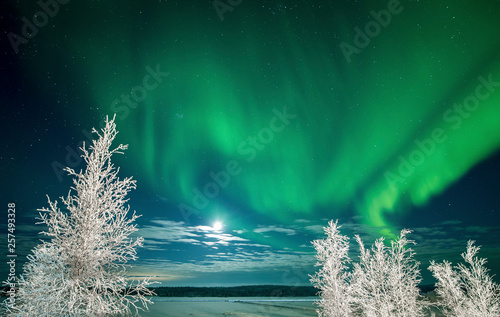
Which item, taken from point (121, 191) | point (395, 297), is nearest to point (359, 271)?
point (395, 297)

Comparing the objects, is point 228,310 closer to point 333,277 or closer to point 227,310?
point 227,310

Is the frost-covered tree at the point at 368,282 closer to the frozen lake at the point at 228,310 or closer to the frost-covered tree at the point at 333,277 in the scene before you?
the frost-covered tree at the point at 333,277

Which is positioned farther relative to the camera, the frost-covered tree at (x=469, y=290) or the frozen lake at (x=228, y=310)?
the frozen lake at (x=228, y=310)

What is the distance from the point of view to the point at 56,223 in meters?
8.96

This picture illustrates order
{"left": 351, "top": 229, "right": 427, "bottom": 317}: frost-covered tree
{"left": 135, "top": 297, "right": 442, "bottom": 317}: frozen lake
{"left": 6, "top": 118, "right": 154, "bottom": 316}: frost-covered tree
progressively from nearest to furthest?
{"left": 6, "top": 118, "right": 154, "bottom": 316}: frost-covered tree → {"left": 351, "top": 229, "right": 427, "bottom": 317}: frost-covered tree → {"left": 135, "top": 297, "right": 442, "bottom": 317}: frozen lake

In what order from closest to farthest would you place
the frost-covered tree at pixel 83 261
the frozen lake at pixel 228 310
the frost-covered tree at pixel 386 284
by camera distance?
the frost-covered tree at pixel 83 261
the frost-covered tree at pixel 386 284
the frozen lake at pixel 228 310

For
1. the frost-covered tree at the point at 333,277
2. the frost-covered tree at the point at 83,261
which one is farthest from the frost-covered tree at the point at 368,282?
the frost-covered tree at the point at 83,261

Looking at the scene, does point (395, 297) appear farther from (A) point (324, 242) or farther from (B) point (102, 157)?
(B) point (102, 157)

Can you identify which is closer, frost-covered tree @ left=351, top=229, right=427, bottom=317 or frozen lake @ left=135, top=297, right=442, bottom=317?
frost-covered tree @ left=351, top=229, right=427, bottom=317

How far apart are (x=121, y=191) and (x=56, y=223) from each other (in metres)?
2.26

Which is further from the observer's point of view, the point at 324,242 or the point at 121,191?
the point at 324,242

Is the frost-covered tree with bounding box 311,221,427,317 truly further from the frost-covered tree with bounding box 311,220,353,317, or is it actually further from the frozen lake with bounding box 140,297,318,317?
the frozen lake with bounding box 140,297,318,317

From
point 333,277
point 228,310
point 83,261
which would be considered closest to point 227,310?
point 228,310

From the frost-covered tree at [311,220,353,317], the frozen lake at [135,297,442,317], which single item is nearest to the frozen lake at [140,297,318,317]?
the frozen lake at [135,297,442,317]
